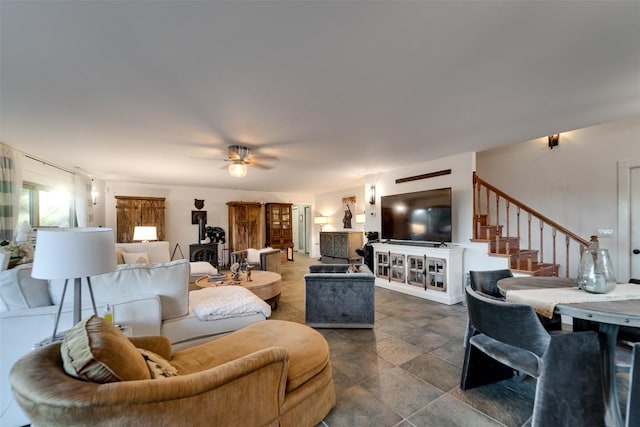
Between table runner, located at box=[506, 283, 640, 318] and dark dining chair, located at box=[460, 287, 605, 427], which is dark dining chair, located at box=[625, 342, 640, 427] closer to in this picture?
dark dining chair, located at box=[460, 287, 605, 427]

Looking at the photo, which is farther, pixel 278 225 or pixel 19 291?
pixel 278 225

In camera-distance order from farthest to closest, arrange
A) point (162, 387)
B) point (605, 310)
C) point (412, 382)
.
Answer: point (412, 382), point (605, 310), point (162, 387)

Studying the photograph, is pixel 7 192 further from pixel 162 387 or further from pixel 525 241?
pixel 525 241

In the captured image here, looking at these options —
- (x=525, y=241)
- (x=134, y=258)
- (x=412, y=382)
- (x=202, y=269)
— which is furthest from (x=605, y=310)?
(x=134, y=258)

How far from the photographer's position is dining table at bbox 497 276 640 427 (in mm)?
1379

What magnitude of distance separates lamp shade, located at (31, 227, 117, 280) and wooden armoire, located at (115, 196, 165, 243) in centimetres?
527

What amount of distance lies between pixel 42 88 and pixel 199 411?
8.14ft

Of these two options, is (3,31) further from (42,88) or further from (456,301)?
(456,301)

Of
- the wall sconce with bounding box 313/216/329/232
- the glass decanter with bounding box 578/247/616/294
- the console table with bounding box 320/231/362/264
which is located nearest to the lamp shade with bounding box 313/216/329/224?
the wall sconce with bounding box 313/216/329/232

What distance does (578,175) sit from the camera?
12.8 feet

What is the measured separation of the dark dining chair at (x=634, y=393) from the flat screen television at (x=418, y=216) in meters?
2.68

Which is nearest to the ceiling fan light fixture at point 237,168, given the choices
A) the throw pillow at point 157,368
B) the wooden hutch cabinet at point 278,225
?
the throw pillow at point 157,368

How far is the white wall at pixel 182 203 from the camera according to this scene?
6.11 meters

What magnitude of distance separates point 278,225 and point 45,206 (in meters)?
4.87
